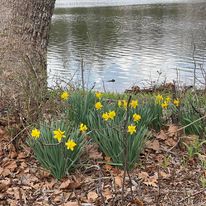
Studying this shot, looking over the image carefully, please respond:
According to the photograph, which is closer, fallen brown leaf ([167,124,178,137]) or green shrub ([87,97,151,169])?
green shrub ([87,97,151,169])

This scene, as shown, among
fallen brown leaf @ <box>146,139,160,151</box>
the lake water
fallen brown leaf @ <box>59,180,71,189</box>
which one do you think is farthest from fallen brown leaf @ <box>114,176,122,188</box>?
the lake water

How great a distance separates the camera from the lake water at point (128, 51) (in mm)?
13594

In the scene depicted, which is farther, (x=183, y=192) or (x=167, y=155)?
(x=167, y=155)

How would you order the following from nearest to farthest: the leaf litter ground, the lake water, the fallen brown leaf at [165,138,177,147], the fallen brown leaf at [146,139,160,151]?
the leaf litter ground < the fallen brown leaf at [146,139,160,151] < the fallen brown leaf at [165,138,177,147] < the lake water

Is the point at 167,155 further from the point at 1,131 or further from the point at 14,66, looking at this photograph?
the point at 14,66

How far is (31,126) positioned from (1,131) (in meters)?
0.39

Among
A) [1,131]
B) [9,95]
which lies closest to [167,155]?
[1,131]

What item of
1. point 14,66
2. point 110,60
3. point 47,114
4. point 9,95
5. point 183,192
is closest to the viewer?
point 183,192

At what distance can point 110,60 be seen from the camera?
682 inches

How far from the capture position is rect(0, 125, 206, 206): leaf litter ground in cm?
349

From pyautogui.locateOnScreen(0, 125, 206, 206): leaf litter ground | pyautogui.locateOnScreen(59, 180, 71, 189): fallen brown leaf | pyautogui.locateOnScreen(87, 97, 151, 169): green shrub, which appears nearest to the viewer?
pyautogui.locateOnScreen(0, 125, 206, 206): leaf litter ground

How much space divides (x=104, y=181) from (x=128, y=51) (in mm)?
15770

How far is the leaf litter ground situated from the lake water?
3.43 metres

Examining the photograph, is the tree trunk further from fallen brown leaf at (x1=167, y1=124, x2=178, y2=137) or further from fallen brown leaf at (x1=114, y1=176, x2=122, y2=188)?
fallen brown leaf at (x1=114, y1=176, x2=122, y2=188)
